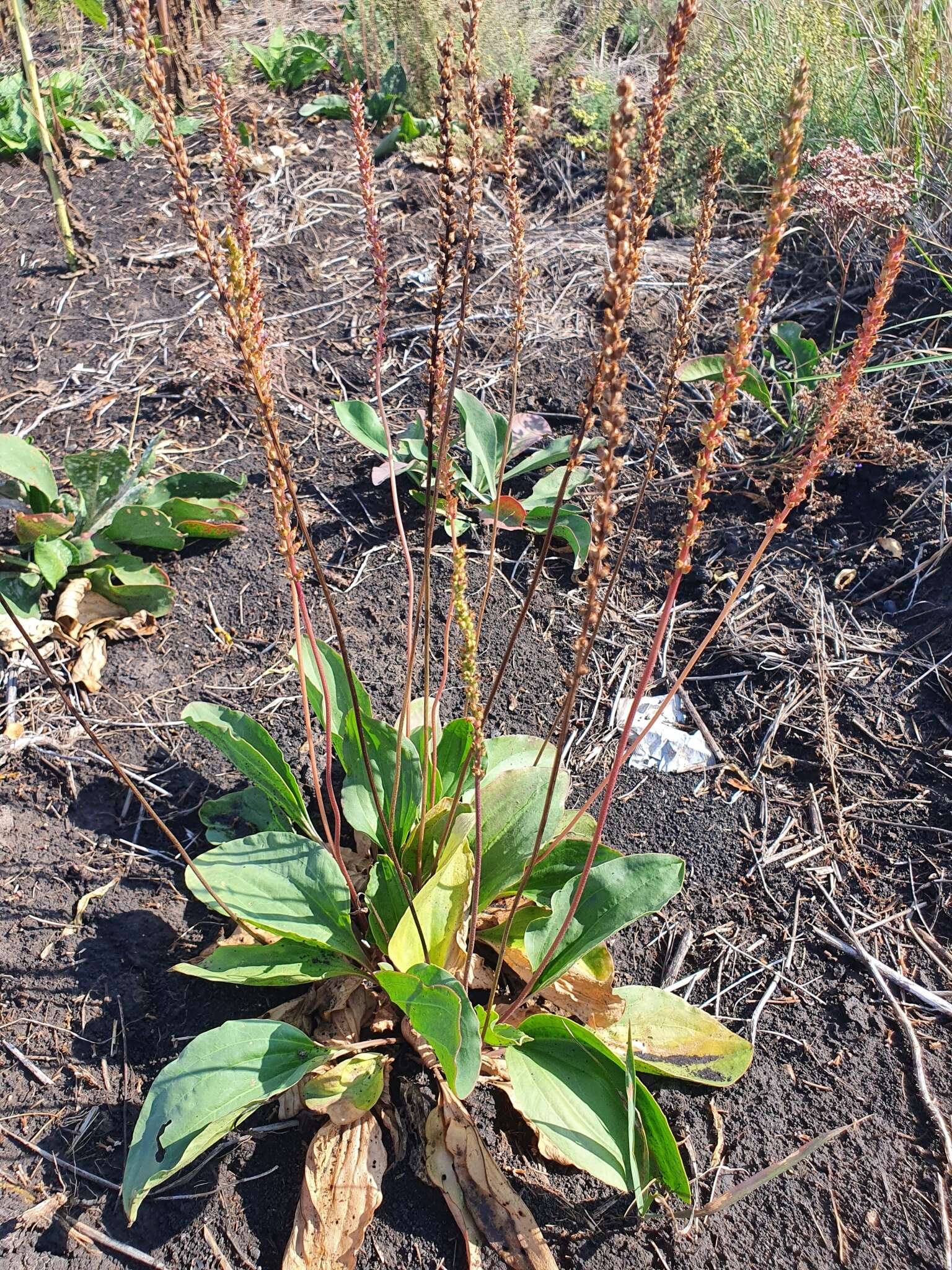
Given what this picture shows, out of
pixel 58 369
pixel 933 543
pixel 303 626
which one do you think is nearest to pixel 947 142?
pixel 933 543

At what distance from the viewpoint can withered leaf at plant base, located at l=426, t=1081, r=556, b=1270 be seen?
199cm

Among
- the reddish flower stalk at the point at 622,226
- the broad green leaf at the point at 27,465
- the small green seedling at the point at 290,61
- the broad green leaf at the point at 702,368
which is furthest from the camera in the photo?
the small green seedling at the point at 290,61

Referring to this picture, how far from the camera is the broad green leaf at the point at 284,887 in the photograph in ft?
7.33

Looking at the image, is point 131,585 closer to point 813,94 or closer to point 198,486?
point 198,486

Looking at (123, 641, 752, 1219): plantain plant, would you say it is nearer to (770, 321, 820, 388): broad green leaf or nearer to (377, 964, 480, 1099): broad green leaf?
(377, 964, 480, 1099): broad green leaf

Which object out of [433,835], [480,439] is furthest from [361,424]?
[433,835]

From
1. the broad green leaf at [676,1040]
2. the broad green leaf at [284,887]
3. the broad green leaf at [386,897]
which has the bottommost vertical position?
the broad green leaf at [676,1040]

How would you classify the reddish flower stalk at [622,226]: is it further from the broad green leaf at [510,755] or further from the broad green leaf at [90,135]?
the broad green leaf at [90,135]

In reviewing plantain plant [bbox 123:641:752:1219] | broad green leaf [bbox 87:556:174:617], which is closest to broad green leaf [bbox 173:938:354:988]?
plantain plant [bbox 123:641:752:1219]

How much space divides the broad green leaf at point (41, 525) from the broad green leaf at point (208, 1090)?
1.95 m

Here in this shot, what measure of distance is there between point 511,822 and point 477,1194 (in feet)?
2.77

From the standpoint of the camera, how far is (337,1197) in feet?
6.57

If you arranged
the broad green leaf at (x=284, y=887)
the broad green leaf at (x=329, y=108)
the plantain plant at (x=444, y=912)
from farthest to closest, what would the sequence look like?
1. the broad green leaf at (x=329, y=108)
2. the broad green leaf at (x=284, y=887)
3. the plantain plant at (x=444, y=912)

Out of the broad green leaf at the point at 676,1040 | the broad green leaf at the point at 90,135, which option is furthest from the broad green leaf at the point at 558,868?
the broad green leaf at the point at 90,135
